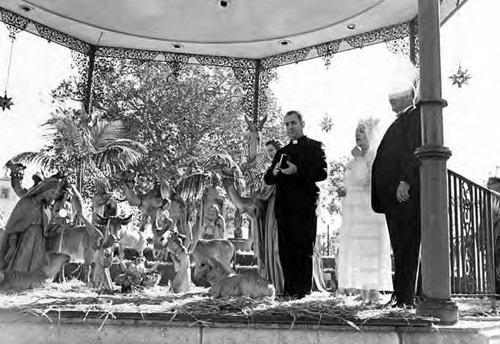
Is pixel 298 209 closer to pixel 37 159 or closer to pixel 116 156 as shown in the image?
pixel 116 156

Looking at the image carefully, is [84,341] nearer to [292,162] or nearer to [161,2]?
[292,162]

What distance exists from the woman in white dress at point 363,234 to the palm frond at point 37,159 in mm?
6862

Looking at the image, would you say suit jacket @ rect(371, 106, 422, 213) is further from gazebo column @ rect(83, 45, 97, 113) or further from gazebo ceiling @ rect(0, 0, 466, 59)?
gazebo column @ rect(83, 45, 97, 113)

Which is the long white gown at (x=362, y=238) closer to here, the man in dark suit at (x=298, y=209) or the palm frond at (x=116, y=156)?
the man in dark suit at (x=298, y=209)

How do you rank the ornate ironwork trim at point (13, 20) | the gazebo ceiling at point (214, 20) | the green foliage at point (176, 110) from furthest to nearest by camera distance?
the green foliage at point (176, 110) < the ornate ironwork trim at point (13, 20) < the gazebo ceiling at point (214, 20)

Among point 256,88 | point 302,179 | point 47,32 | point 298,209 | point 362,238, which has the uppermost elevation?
point 47,32

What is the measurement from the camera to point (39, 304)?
388cm

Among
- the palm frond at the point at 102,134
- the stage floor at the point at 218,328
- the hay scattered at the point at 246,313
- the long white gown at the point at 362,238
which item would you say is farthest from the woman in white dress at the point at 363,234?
the palm frond at the point at 102,134

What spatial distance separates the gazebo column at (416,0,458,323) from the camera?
3584 millimetres

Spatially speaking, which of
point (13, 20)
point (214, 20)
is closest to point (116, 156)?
point (13, 20)

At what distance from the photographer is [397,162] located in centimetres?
441

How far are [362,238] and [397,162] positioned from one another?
1506 mm

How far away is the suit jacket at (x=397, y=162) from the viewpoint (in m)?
4.25

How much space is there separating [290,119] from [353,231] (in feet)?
4.75
